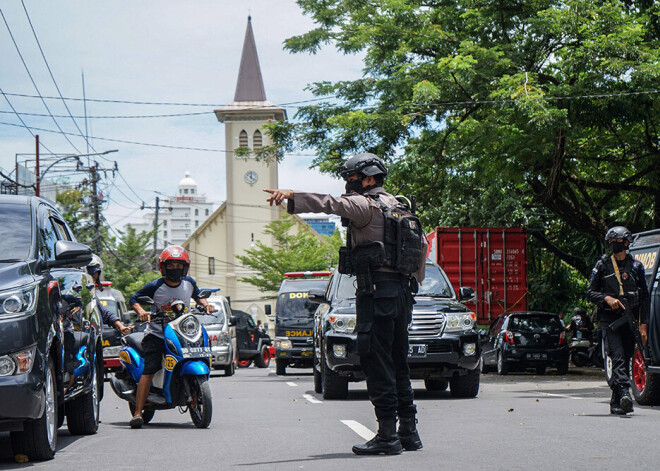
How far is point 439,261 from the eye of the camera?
987 inches

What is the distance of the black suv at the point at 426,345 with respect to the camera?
1295 cm

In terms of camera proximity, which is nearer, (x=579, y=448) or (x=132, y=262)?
(x=579, y=448)

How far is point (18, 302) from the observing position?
6723mm

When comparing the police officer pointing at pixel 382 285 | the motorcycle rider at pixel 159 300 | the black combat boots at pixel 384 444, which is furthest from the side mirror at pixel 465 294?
the black combat boots at pixel 384 444

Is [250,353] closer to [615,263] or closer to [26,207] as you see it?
[615,263]

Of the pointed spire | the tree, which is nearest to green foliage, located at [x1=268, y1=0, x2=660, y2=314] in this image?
the tree

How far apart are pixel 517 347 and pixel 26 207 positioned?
17908 millimetres

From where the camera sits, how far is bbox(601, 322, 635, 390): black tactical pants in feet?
34.7

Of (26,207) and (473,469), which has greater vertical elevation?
(26,207)

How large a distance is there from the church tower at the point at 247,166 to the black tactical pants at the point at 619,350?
74.9 m

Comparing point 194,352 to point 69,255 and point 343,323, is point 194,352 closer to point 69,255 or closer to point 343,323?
point 69,255

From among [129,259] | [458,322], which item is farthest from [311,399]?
[129,259]

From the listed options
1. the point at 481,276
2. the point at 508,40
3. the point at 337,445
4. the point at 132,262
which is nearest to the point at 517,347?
the point at 481,276

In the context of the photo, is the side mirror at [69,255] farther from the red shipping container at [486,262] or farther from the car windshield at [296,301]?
the car windshield at [296,301]
